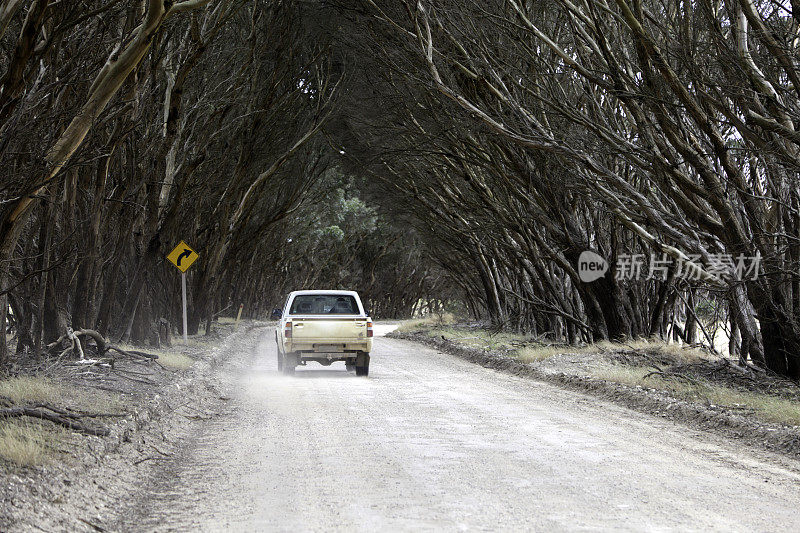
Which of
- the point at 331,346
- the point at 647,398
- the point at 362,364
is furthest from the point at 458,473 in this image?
the point at 362,364

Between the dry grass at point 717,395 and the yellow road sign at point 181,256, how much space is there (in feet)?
37.2

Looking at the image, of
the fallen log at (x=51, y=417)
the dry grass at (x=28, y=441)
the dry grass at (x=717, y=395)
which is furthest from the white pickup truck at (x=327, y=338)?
the dry grass at (x=28, y=441)

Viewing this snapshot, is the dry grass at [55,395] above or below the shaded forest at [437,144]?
below

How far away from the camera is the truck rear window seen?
1925cm

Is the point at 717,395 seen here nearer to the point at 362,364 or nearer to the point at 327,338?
the point at 362,364

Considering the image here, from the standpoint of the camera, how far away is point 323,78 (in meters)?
31.1

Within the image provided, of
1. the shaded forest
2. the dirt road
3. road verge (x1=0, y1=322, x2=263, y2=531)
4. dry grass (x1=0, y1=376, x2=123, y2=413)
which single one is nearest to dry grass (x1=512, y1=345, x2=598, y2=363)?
the shaded forest

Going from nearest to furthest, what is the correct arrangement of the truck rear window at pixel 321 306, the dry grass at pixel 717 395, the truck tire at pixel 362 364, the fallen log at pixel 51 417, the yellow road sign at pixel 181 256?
1. the fallen log at pixel 51 417
2. the dry grass at pixel 717 395
3. the truck tire at pixel 362 364
4. the truck rear window at pixel 321 306
5. the yellow road sign at pixel 181 256

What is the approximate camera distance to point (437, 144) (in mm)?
24453

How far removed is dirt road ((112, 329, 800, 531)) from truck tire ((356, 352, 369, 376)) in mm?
5003

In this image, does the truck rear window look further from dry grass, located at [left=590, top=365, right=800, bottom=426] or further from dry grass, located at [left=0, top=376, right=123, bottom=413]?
dry grass, located at [left=0, top=376, right=123, bottom=413]

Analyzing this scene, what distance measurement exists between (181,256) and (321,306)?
561 centimetres

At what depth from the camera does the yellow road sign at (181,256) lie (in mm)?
23672

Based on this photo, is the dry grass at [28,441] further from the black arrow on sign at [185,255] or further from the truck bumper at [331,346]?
the black arrow on sign at [185,255]
